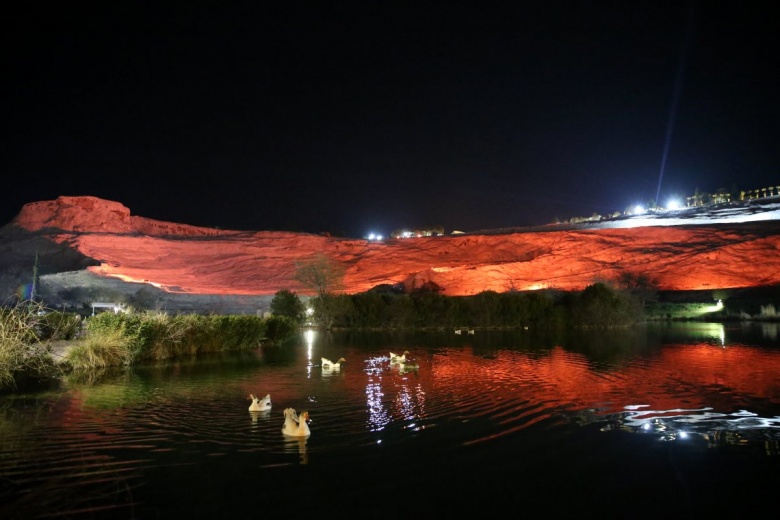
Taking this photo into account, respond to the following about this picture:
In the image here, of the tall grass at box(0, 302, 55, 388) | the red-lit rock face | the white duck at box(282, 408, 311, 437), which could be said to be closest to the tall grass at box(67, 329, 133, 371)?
the tall grass at box(0, 302, 55, 388)

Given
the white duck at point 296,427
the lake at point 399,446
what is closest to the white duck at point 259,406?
the lake at point 399,446

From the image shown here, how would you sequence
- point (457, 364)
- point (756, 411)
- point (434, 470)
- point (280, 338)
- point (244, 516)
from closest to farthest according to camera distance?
point (244, 516), point (434, 470), point (756, 411), point (457, 364), point (280, 338)

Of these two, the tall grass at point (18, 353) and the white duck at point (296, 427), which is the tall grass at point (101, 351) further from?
the white duck at point (296, 427)

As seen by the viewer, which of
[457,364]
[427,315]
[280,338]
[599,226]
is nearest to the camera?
[457,364]

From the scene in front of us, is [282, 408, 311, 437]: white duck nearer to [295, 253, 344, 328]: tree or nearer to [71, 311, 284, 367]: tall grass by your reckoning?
[71, 311, 284, 367]: tall grass

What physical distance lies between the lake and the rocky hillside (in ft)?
122

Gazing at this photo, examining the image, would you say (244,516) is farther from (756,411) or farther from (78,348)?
(78,348)

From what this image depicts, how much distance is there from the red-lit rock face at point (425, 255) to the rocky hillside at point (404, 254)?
0.11 meters

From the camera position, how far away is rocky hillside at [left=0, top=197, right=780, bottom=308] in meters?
48.1

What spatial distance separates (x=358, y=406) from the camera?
1016cm

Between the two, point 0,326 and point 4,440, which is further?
point 0,326

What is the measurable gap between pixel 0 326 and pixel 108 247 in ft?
148

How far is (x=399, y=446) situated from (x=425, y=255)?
51336 mm

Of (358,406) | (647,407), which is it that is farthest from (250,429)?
(647,407)
